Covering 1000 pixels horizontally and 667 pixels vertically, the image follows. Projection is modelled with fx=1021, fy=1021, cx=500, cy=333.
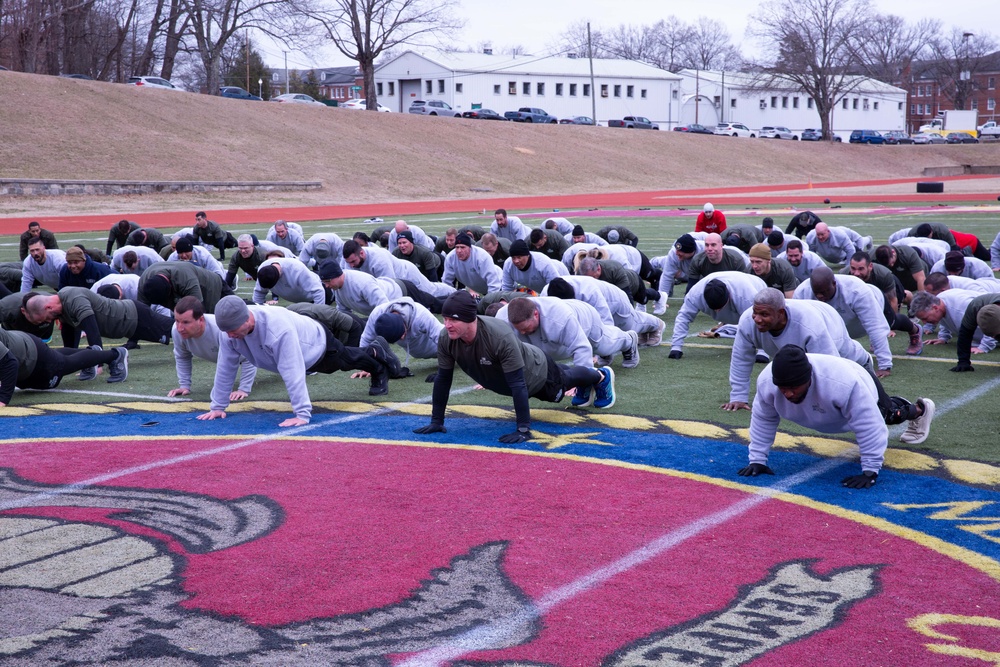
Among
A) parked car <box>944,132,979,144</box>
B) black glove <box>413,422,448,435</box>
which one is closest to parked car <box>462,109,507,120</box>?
parked car <box>944,132,979,144</box>

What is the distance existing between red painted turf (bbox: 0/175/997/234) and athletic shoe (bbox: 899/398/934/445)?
27130 mm

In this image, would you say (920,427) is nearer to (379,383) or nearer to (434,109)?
(379,383)

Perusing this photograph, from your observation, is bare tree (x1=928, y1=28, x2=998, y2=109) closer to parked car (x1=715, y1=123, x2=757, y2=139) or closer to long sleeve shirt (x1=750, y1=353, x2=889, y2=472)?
parked car (x1=715, y1=123, x2=757, y2=139)

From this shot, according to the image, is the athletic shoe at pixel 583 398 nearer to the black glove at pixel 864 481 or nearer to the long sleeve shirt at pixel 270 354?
the long sleeve shirt at pixel 270 354

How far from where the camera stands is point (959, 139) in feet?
272

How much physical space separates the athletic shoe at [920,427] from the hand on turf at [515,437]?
9.73 ft

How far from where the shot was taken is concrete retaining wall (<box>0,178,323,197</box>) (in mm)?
36594

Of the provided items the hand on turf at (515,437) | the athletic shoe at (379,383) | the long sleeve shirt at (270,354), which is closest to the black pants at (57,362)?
the long sleeve shirt at (270,354)

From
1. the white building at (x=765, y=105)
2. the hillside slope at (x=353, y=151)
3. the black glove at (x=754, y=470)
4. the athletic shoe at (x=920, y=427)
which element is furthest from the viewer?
the white building at (x=765, y=105)

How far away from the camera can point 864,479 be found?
695 centimetres

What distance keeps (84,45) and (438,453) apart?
75.3 meters

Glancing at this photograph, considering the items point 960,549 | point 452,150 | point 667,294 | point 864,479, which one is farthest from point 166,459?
point 452,150

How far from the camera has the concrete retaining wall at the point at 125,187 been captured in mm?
36594

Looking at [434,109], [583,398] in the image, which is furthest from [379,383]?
[434,109]
